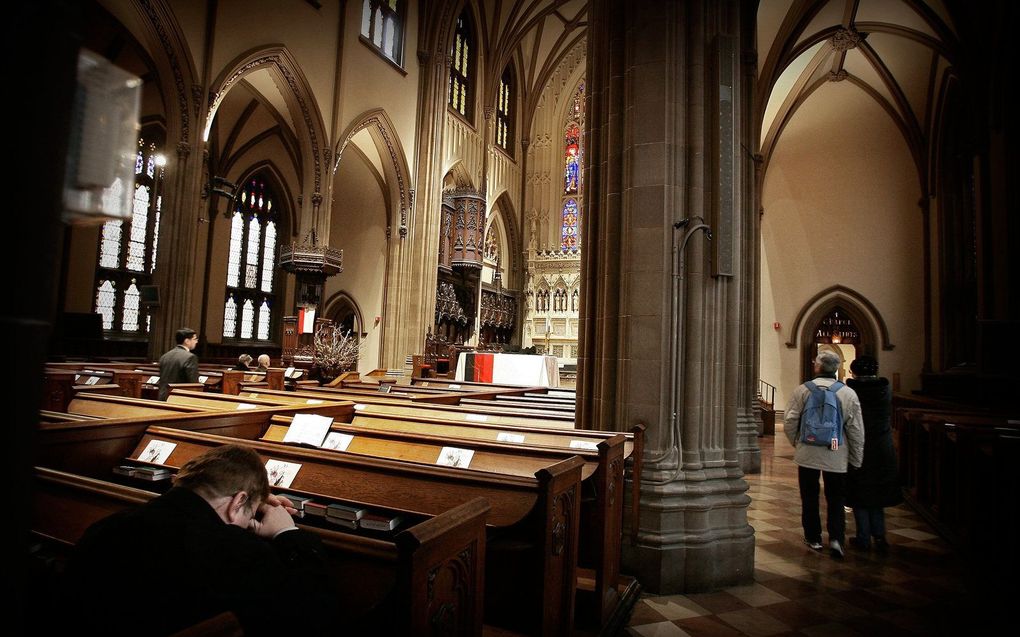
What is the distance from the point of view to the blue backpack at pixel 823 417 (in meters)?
4.14

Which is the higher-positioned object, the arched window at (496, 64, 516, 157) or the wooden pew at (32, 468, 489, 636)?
the arched window at (496, 64, 516, 157)

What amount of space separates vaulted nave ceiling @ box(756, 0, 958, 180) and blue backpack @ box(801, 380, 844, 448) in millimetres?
9088

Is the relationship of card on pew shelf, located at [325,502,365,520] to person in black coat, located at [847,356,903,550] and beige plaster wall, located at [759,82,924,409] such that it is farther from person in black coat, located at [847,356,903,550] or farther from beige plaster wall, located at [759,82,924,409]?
beige plaster wall, located at [759,82,924,409]

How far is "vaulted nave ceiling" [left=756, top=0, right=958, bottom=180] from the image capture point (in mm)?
11781

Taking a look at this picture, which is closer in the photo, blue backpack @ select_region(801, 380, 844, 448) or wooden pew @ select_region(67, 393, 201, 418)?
wooden pew @ select_region(67, 393, 201, 418)

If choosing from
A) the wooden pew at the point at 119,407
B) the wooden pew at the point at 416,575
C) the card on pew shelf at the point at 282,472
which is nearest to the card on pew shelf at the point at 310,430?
the card on pew shelf at the point at 282,472

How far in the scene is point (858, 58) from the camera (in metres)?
15.4

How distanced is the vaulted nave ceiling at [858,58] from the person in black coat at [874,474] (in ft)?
28.5

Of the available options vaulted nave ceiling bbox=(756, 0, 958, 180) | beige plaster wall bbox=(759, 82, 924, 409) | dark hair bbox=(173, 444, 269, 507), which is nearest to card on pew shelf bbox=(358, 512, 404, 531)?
dark hair bbox=(173, 444, 269, 507)

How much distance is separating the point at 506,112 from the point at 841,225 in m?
12.1

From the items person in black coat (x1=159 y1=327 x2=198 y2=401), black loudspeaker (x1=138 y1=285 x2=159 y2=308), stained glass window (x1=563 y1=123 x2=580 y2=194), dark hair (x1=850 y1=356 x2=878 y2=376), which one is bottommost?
person in black coat (x1=159 y1=327 x2=198 y2=401)

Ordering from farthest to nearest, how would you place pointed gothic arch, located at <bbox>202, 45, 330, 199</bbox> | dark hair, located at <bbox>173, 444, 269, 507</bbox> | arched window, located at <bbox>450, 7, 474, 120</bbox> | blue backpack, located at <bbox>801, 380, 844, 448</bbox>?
arched window, located at <bbox>450, 7, 474, 120</bbox>, pointed gothic arch, located at <bbox>202, 45, 330, 199</bbox>, blue backpack, located at <bbox>801, 380, 844, 448</bbox>, dark hair, located at <bbox>173, 444, 269, 507</bbox>

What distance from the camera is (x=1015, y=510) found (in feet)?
11.7

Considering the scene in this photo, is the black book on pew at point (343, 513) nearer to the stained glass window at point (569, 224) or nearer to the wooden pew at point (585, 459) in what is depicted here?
the wooden pew at point (585, 459)
